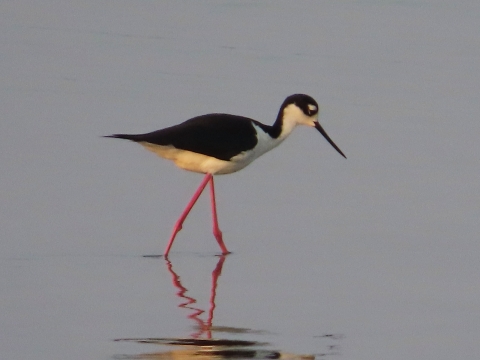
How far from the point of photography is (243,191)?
8.71 meters

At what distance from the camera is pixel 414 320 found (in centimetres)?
629

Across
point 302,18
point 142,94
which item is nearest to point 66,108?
point 142,94

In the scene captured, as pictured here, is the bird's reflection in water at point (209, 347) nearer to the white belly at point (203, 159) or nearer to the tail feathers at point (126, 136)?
the tail feathers at point (126, 136)

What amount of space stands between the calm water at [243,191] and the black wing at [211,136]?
428mm

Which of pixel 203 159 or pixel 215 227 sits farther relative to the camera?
pixel 203 159

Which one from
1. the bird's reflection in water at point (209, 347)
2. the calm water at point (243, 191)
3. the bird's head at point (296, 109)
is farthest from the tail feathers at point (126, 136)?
the bird's reflection in water at point (209, 347)

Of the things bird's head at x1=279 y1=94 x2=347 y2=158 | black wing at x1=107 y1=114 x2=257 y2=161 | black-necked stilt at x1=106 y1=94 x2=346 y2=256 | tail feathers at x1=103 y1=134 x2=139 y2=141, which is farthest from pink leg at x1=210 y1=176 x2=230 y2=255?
bird's head at x1=279 y1=94 x2=347 y2=158

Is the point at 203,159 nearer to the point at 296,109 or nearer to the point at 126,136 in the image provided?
the point at 126,136

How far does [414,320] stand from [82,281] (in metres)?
1.74

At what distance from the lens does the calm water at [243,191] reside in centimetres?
607

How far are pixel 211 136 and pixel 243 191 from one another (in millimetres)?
679

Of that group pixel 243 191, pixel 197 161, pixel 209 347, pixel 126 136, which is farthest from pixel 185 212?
pixel 209 347

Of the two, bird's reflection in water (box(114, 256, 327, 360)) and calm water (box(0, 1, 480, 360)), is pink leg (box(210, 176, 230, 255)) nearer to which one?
calm water (box(0, 1, 480, 360))

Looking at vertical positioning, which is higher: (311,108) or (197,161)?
(311,108)
